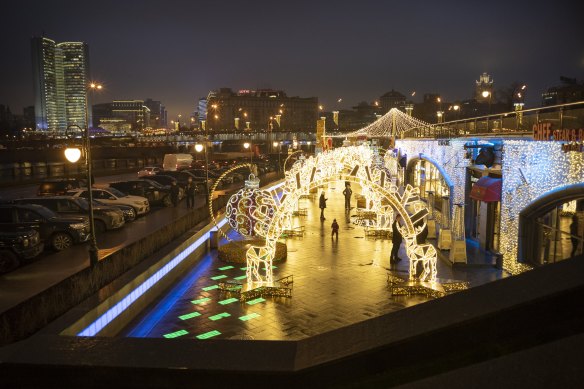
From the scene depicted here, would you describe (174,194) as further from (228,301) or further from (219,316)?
(219,316)

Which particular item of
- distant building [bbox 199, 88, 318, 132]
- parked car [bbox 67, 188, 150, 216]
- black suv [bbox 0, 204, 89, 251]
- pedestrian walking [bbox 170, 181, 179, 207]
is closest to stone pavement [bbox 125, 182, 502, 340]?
black suv [bbox 0, 204, 89, 251]

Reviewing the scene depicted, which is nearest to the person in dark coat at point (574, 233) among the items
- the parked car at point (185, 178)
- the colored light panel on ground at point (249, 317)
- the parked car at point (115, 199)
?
the colored light panel on ground at point (249, 317)

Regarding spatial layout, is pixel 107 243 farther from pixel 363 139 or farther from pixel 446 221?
pixel 363 139

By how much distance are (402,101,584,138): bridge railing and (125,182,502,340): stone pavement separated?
15.4ft

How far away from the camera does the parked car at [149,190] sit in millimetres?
26281

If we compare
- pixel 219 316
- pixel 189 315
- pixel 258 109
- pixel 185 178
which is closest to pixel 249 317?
pixel 219 316

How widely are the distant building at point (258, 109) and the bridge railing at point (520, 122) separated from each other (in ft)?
444

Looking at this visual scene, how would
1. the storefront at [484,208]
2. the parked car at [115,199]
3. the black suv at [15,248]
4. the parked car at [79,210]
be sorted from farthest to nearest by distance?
the parked car at [115,199], the parked car at [79,210], the storefront at [484,208], the black suv at [15,248]

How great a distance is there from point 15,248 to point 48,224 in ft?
9.22

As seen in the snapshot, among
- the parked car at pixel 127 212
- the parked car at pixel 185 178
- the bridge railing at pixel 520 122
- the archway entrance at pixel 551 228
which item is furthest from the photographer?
the parked car at pixel 185 178

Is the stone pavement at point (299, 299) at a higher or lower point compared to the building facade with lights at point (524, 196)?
lower

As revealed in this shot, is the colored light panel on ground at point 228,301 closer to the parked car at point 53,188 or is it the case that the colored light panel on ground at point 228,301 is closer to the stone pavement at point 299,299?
the stone pavement at point 299,299

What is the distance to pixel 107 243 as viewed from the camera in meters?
16.8

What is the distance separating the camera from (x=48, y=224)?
621 inches
